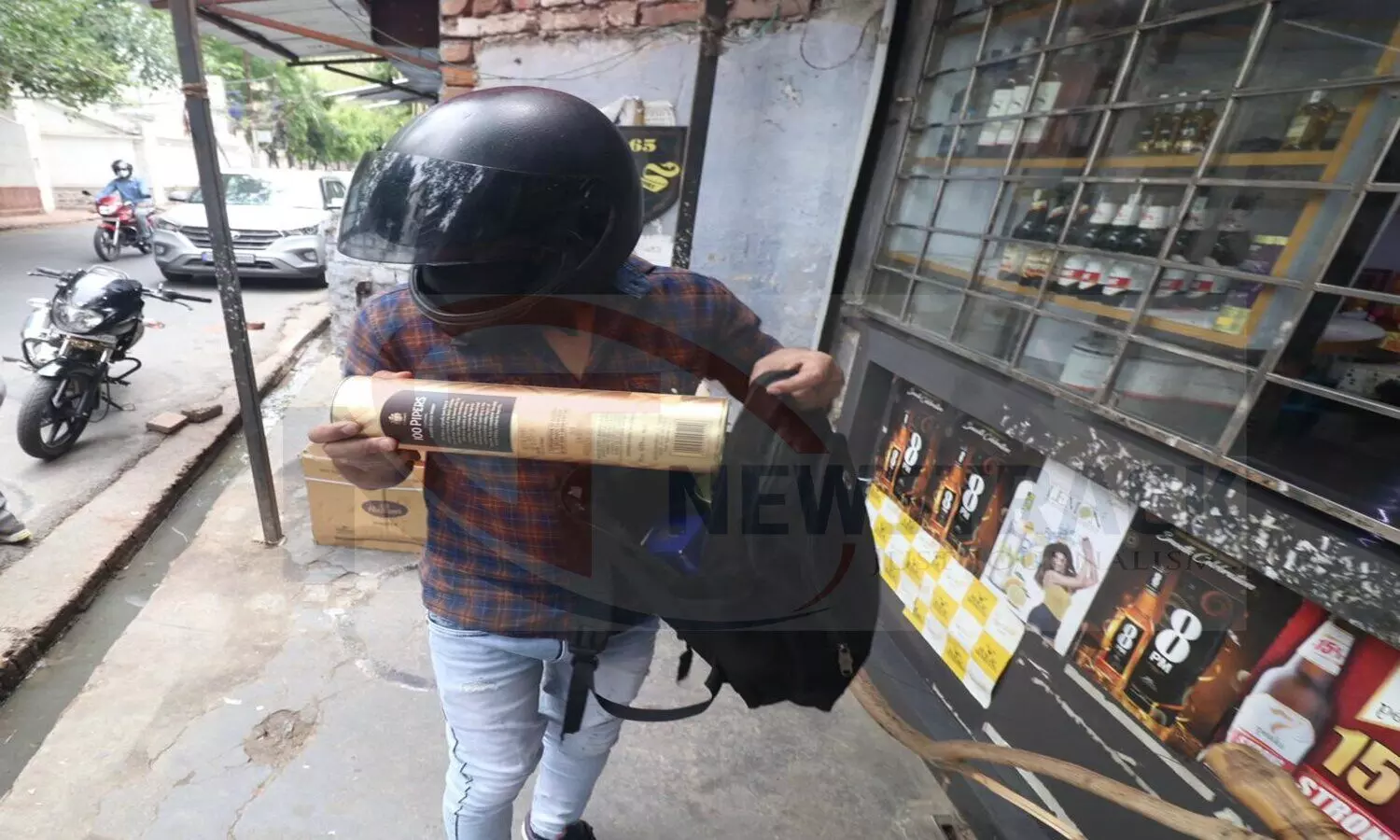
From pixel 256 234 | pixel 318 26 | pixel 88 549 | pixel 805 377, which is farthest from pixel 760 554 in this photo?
pixel 256 234

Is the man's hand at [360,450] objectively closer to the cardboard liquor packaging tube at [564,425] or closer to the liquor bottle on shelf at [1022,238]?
the cardboard liquor packaging tube at [564,425]

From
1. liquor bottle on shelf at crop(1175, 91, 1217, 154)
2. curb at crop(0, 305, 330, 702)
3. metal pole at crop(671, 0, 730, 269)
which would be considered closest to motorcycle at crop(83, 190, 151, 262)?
curb at crop(0, 305, 330, 702)

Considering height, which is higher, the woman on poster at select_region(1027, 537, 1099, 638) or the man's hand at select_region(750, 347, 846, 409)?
the man's hand at select_region(750, 347, 846, 409)

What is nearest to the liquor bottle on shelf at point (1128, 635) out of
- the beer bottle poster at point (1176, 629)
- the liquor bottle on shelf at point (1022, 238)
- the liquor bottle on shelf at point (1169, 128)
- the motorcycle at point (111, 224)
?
the beer bottle poster at point (1176, 629)

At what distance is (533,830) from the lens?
5.06 ft

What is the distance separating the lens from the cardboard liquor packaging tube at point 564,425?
91cm

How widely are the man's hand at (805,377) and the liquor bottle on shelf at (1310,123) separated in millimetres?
1025

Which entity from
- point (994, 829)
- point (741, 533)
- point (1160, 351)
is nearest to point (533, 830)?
point (741, 533)

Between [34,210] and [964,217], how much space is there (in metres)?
17.8

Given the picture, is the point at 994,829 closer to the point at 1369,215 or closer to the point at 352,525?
the point at 1369,215

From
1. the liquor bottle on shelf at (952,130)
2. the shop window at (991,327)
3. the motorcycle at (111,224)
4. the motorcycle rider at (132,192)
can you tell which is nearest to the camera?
the shop window at (991,327)

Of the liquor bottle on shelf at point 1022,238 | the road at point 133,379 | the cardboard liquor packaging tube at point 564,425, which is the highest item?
the liquor bottle on shelf at point 1022,238

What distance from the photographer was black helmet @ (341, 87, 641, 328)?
0.94m

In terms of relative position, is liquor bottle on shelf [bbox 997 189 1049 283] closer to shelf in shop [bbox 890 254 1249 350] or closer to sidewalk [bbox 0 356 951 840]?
shelf in shop [bbox 890 254 1249 350]
